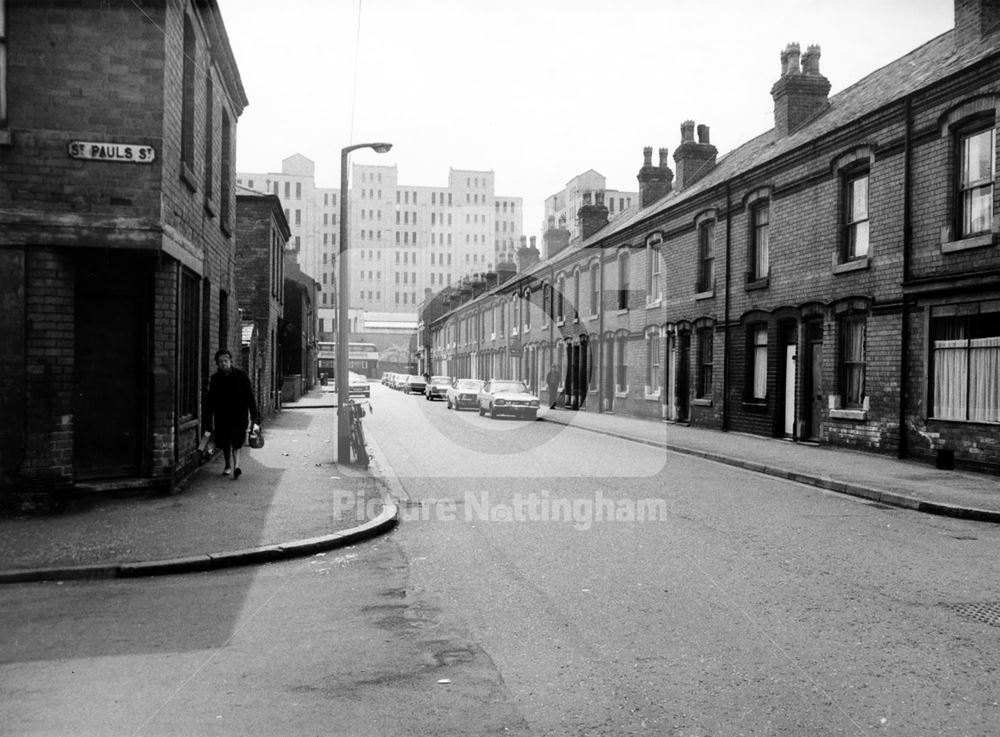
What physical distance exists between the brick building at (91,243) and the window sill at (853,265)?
13007mm

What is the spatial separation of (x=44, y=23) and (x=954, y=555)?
11.0 meters

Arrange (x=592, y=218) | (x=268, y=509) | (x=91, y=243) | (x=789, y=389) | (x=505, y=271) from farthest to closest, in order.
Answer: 1. (x=505, y=271)
2. (x=592, y=218)
3. (x=789, y=389)
4. (x=268, y=509)
5. (x=91, y=243)

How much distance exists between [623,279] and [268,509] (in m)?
23.7

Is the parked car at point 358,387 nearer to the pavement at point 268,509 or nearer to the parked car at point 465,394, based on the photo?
the parked car at point 465,394

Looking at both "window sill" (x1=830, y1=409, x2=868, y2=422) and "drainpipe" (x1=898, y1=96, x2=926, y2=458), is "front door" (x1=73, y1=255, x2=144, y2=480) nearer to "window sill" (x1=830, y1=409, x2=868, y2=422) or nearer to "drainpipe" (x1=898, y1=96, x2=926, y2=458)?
"drainpipe" (x1=898, y1=96, x2=926, y2=458)

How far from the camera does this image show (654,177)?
3356cm

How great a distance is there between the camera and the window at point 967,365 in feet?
46.0

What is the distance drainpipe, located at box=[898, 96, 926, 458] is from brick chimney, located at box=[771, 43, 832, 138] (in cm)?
661

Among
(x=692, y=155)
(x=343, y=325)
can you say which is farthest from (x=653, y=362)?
(x=343, y=325)

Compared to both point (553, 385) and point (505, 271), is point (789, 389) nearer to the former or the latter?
point (553, 385)

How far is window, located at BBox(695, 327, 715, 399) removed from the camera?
24531mm

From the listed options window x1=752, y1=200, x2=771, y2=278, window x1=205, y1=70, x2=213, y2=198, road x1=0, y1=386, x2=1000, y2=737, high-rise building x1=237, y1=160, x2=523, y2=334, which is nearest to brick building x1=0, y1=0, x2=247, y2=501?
window x1=205, y1=70, x2=213, y2=198

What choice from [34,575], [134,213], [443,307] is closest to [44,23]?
[134,213]

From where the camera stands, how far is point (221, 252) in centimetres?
1562
